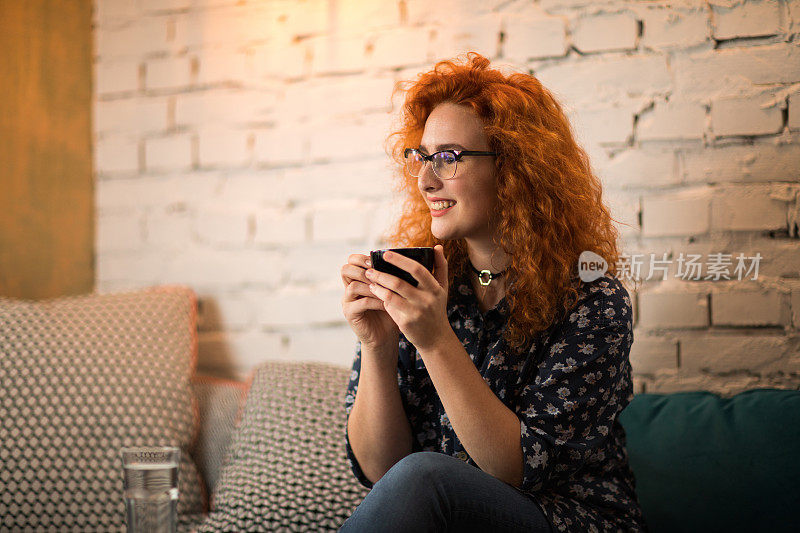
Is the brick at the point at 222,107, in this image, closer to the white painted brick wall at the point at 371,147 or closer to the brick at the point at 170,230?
the white painted brick wall at the point at 371,147

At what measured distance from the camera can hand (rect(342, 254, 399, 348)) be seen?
1113mm

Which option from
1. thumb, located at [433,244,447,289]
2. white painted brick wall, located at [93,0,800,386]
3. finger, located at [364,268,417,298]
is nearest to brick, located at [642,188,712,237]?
white painted brick wall, located at [93,0,800,386]

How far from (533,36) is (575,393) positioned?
0.95 meters

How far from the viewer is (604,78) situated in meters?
1.59

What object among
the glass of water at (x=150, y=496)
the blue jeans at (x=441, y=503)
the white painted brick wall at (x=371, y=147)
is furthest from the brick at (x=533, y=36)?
the glass of water at (x=150, y=496)

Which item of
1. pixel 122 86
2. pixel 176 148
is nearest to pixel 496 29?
pixel 176 148

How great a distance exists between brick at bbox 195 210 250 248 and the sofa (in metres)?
0.21

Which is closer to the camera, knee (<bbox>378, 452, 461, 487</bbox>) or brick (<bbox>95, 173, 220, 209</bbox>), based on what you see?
knee (<bbox>378, 452, 461, 487</bbox>)

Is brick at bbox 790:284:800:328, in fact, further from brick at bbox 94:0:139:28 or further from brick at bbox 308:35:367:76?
brick at bbox 94:0:139:28

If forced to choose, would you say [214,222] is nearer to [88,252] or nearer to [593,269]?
[88,252]

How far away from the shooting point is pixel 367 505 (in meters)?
0.96

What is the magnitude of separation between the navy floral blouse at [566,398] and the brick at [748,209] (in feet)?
1.55

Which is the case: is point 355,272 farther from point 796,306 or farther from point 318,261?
point 796,306

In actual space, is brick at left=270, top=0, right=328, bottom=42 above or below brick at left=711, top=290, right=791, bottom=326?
above
